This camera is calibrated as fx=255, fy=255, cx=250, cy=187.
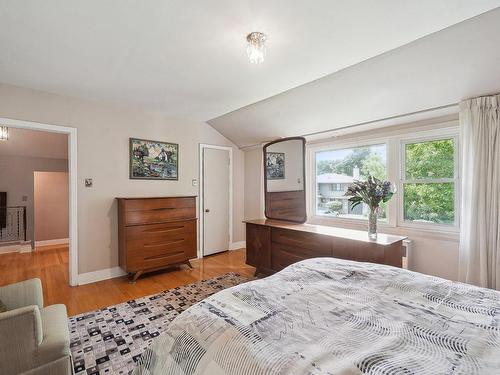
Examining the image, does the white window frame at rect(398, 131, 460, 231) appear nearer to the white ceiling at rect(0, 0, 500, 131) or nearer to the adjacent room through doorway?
the white ceiling at rect(0, 0, 500, 131)

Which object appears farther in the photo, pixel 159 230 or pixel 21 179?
pixel 21 179

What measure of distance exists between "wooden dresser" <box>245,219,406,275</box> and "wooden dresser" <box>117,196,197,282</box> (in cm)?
97

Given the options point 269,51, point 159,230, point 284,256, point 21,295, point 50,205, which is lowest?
point 284,256

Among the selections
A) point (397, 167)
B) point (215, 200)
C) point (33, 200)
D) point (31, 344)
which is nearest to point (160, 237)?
point (215, 200)

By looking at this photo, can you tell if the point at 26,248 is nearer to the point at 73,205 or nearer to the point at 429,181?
the point at 73,205

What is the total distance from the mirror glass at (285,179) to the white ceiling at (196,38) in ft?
3.84

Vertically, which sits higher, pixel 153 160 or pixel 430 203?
pixel 153 160

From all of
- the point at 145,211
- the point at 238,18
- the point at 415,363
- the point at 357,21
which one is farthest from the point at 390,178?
the point at 145,211

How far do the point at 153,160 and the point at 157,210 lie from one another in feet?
2.77

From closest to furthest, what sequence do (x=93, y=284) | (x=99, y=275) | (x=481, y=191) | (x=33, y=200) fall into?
(x=481, y=191), (x=93, y=284), (x=99, y=275), (x=33, y=200)

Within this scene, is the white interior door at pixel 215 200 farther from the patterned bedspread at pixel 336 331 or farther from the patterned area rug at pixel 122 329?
the patterned bedspread at pixel 336 331

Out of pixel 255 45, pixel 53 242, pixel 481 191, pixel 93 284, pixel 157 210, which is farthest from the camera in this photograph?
pixel 53 242

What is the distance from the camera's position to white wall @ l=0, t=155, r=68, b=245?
5.37 metres

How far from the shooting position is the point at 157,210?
3.57 meters
